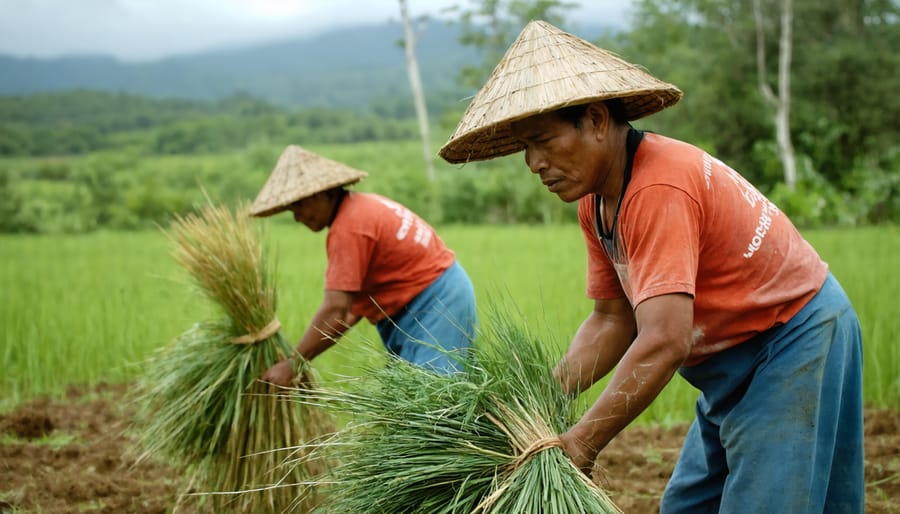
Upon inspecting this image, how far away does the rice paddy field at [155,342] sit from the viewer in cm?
342

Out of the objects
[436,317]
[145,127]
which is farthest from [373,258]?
[145,127]

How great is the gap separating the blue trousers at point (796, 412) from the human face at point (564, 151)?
1.86 ft

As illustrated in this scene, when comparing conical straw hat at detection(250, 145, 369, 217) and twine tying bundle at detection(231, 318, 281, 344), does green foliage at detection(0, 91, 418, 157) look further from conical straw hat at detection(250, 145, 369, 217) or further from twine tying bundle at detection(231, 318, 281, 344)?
twine tying bundle at detection(231, 318, 281, 344)

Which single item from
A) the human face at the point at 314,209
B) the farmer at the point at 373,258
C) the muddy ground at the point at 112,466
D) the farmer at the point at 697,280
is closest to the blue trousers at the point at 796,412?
the farmer at the point at 697,280

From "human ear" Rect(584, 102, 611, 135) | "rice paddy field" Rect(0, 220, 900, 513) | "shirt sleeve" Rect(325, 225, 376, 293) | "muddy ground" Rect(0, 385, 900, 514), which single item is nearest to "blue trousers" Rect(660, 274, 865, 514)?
"rice paddy field" Rect(0, 220, 900, 513)

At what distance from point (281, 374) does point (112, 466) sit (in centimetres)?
122

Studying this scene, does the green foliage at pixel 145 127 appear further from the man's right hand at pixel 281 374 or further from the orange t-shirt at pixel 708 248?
the orange t-shirt at pixel 708 248

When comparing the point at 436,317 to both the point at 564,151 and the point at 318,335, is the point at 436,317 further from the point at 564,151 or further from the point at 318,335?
the point at 564,151

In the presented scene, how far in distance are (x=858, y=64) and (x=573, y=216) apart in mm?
6819

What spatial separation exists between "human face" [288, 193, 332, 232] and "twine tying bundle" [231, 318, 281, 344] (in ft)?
1.51

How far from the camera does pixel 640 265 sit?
5.89 ft

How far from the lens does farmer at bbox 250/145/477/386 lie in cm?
330

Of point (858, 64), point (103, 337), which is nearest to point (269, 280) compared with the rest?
Answer: point (103, 337)

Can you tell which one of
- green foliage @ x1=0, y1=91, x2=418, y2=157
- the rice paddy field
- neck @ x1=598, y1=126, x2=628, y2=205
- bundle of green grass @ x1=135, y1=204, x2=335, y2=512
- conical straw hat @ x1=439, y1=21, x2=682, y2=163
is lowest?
green foliage @ x1=0, y1=91, x2=418, y2=157
